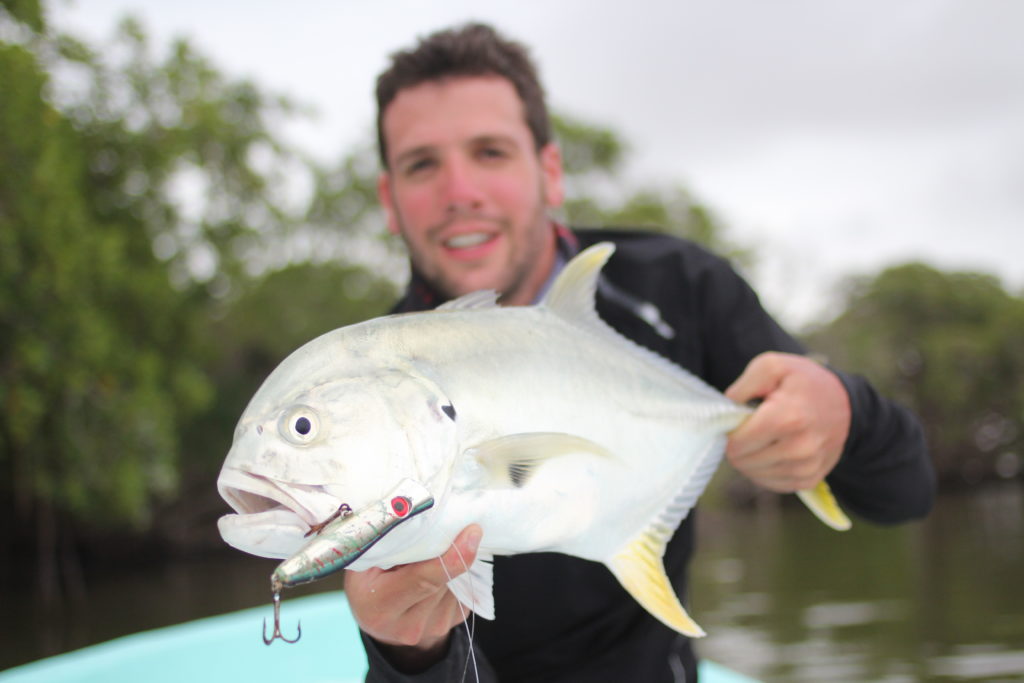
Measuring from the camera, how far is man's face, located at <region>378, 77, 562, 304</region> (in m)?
2.48

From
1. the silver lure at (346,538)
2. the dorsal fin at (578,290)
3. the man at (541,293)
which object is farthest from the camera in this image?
the man at (541,293)

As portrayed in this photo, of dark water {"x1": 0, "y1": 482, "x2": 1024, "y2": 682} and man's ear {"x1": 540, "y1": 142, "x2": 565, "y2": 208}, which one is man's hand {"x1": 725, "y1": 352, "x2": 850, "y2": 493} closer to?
man's ear {"x1": 540, "y1": 142, "x2": 565, "y2": 208}

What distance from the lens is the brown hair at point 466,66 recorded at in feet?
8.51

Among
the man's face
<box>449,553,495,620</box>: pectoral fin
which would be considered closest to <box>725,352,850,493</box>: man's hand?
<box>449,553,495,620</box>: pectoral fin

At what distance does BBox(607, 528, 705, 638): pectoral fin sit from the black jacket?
1.95 feet

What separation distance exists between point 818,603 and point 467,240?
419 inches

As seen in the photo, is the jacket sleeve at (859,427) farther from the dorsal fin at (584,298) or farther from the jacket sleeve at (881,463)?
the dorsal fin at (584,298)

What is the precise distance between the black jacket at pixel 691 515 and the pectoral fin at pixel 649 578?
596mm

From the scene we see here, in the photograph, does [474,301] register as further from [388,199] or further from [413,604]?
[388,199]

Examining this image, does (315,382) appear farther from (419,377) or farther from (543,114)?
(543,114)

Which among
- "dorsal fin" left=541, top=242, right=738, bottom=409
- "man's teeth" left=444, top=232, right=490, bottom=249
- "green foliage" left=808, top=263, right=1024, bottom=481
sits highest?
"man's teeth" left=444, top=232, right=490, bottom=249

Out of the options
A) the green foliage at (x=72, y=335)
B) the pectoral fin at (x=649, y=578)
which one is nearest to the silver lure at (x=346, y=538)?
the pectoral fin at (x=649, y=578)

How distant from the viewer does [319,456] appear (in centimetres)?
122

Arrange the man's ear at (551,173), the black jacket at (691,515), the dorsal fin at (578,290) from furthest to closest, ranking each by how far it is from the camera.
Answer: the man's ear at (551,173)
the black jacket at (691,515)
the dorsal fin at (578,290)
